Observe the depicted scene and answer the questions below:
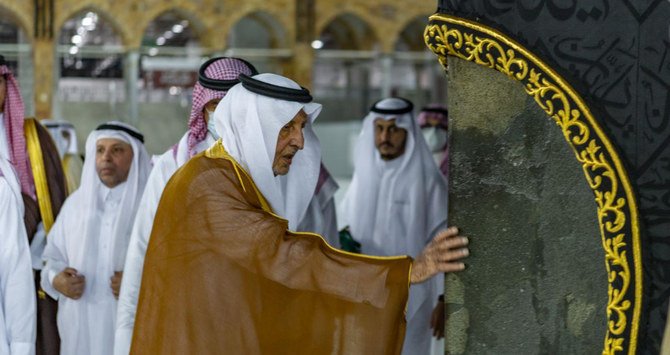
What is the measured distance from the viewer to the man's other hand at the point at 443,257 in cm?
263

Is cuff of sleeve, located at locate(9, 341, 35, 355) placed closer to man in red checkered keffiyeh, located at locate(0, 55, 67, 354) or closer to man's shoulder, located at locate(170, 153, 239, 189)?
man in red checkered keffiyeh, located at locate(0, 55, 67, 354)

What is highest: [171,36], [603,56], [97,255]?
[171,36]

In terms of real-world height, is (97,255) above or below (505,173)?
below

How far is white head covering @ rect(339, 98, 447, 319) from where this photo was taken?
219 inches

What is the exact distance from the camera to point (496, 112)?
2.62 metres

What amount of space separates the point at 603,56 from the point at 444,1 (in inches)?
15.8

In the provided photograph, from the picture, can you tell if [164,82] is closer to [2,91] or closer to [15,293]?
[2,91]

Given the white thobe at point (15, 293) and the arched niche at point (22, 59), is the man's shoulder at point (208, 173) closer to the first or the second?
the white thobe at point (15, 293)

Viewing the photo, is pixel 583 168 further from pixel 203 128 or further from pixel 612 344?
pixel 203 128

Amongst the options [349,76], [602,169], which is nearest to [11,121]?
[602,169]

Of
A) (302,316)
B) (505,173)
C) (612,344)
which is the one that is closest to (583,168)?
(505,173)

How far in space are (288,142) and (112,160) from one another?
6.50 ft

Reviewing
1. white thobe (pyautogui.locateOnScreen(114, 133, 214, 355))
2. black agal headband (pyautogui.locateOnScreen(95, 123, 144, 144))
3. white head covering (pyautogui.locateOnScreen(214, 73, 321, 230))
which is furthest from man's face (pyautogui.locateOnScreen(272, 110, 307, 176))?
black agal headband (pyautogui.locateOnScreen(95, 123, 144, 144))

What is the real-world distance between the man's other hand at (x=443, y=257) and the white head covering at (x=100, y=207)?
84.9 inches
